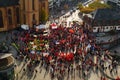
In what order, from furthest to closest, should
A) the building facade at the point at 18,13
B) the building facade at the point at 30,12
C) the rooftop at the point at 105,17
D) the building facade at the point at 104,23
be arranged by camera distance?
the rooftop at the point at 105,17 → the building facade at the point at 30,12 → the building facade at the point at 104,23 → the building facade at the point at 18,13

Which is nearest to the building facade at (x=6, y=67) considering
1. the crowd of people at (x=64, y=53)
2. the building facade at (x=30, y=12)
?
the crowd of people at (x=64, y=53)

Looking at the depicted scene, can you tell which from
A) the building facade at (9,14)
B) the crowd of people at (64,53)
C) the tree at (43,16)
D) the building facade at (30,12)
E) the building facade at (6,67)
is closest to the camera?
the building facade at (6,67)

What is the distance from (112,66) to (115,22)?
25560 mm

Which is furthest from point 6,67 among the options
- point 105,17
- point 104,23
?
point 105,17

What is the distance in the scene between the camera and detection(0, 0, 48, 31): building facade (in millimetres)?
68312

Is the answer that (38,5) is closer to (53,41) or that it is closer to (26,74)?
(53,41)

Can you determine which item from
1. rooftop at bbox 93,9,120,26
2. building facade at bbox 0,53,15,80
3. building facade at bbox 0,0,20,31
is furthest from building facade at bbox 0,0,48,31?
building facade at bbox 0,53,15,80

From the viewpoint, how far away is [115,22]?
7306 centimetres

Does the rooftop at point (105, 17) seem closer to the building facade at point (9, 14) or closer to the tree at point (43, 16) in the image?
the tree at point (43, 16)

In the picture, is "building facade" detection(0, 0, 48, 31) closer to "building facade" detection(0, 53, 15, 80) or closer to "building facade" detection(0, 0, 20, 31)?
"building facade" detection(0, 0, 20, 31)

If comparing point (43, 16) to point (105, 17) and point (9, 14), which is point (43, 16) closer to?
point (9, 14)

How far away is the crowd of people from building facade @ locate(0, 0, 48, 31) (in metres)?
4.94

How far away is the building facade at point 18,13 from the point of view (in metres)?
68.3

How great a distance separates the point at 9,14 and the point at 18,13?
9.73ft
